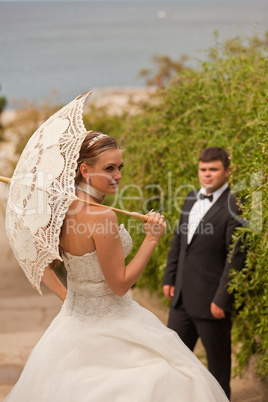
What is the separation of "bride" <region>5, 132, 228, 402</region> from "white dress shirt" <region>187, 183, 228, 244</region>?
4.26 feet

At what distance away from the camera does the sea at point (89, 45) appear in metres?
71.4

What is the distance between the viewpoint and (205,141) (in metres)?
4.76

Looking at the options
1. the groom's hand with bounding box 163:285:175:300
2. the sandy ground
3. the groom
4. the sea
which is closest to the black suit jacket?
the groom

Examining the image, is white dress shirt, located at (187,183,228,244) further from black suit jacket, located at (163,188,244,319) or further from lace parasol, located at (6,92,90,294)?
lace parasol, located at (6,92,90,294)

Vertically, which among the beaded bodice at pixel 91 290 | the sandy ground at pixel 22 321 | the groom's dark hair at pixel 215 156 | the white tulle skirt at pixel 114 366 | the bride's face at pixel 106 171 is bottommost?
the sandy ground at pixel 22 321

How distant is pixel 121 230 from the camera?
8.95 ft

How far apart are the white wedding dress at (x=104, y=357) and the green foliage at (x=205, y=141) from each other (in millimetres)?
1118

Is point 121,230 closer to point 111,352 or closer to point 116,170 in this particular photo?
point 116,170

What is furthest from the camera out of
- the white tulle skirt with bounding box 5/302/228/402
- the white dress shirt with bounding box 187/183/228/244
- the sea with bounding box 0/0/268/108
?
the sea with bounding box 0/0/268/108

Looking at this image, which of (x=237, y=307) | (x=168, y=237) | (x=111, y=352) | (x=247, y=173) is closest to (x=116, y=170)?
(x=111, y=352)

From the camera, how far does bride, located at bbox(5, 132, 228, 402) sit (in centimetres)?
253

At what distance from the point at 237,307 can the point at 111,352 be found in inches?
56.1

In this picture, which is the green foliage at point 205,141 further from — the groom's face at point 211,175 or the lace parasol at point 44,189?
the lace parasol at point 44,189

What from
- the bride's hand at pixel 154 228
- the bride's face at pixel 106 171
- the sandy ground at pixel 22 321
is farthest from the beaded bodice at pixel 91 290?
the sandy ground at pixel 22 321
